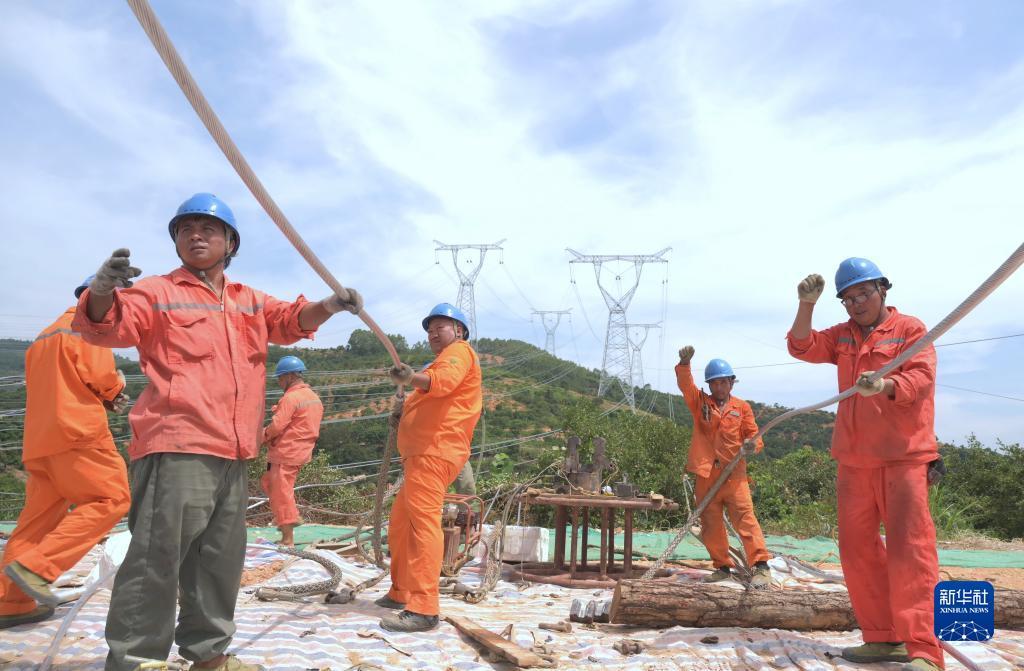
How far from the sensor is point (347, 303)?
3.21m

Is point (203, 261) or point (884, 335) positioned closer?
point (203, 261)

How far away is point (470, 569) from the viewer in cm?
687

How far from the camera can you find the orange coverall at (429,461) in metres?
4.25

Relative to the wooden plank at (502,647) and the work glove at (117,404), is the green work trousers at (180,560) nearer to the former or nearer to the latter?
the wooden plank at (502,647)


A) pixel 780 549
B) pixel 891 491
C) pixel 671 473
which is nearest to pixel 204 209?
pixel 891 491

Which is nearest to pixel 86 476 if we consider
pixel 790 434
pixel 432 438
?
pixel 432 438

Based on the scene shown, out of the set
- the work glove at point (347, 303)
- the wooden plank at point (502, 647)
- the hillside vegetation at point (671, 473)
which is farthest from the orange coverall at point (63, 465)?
the hillside vegetation at point (671, 473)

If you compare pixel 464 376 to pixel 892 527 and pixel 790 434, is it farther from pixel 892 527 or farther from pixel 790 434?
pixel 790 434

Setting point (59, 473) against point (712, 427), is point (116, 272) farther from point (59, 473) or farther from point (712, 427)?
point (712, 427)

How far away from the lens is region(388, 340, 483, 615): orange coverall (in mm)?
4250

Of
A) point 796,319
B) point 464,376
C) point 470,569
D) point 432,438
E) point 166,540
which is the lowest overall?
point 470,569

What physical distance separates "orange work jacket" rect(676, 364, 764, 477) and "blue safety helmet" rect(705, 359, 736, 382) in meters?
0.17

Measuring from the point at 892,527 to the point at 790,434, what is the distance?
35.8m

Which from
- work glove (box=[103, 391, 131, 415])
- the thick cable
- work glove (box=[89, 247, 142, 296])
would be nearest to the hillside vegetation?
work glove (box=[103, 391, 131, 415])
